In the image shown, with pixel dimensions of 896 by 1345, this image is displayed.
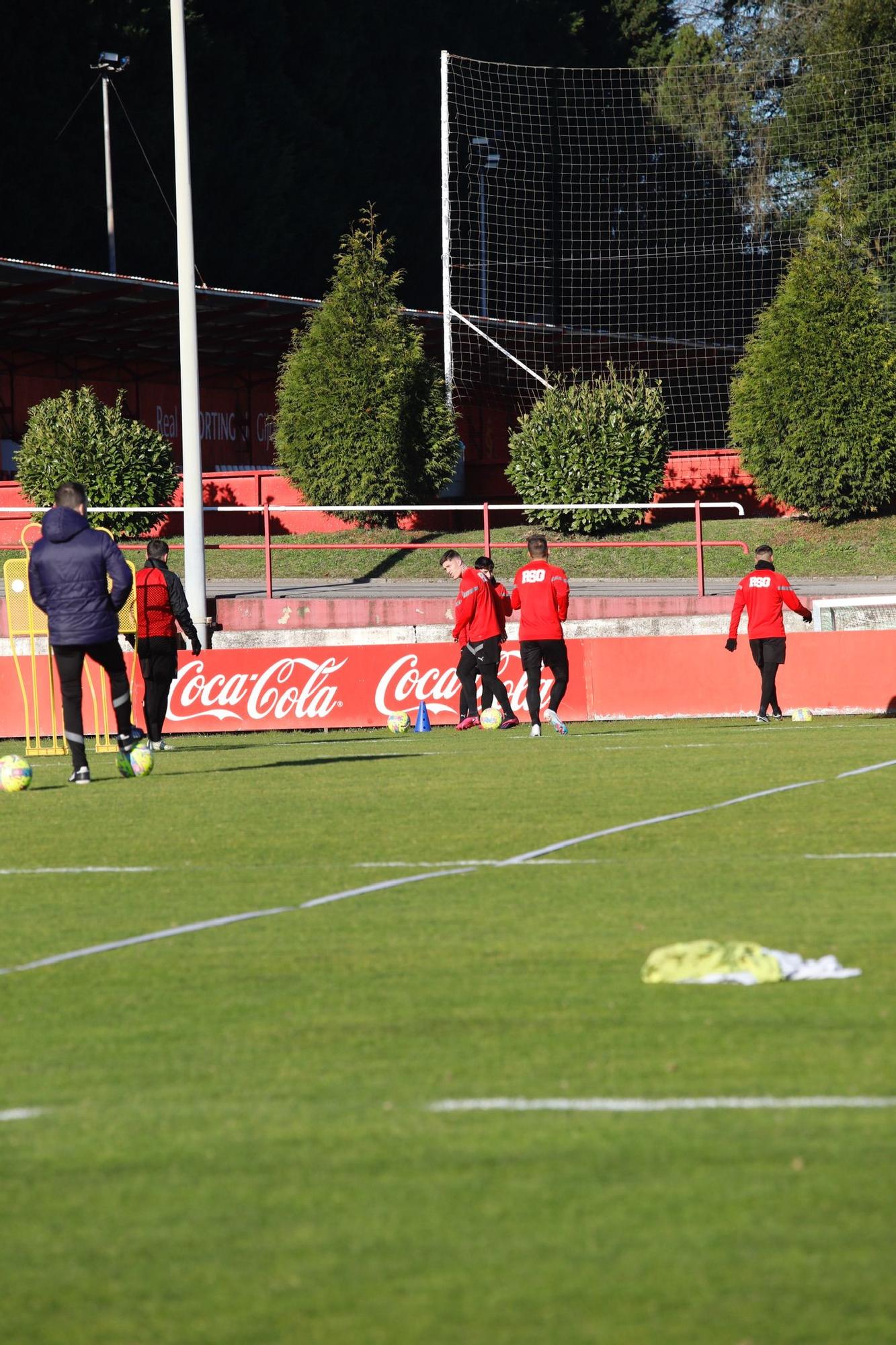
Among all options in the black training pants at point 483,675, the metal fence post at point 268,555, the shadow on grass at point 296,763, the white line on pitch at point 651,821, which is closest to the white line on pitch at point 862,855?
the white line on pitch at point 651,821

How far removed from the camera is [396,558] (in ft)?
105

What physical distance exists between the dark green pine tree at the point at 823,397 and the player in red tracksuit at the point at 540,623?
55.0 feet

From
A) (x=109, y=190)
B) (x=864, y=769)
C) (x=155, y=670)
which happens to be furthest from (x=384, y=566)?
(x=109, y=190)

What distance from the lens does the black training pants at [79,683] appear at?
13594 mm

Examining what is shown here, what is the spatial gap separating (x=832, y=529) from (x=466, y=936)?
93.2 ft

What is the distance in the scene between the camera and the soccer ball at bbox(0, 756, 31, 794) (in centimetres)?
1376

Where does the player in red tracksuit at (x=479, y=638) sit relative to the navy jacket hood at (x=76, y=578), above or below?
below

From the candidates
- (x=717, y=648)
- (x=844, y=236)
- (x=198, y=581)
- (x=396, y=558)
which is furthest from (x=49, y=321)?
(x=717, y=648)

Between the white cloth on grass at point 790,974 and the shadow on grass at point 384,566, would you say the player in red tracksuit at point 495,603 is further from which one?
the white cloth on grass at point 790,974

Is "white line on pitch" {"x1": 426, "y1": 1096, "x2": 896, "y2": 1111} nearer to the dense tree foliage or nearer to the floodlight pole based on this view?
the floodlight pole

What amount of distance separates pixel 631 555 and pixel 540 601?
1375 cm

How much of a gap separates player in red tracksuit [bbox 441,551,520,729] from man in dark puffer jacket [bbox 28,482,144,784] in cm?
728

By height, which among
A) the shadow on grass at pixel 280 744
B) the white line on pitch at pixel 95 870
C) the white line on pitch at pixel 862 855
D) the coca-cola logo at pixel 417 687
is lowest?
the shadow on grass at pixel 280 744

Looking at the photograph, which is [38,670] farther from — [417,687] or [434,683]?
[434,683]
